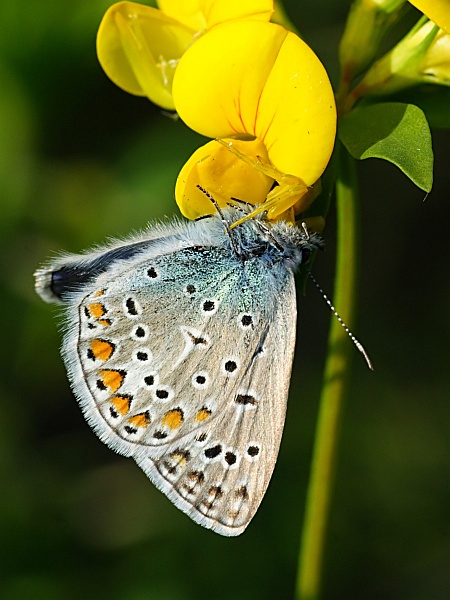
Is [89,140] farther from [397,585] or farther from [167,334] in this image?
[397,585]

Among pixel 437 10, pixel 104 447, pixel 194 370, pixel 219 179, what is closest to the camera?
pixel 437 10

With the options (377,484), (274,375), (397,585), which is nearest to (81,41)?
(274,375)

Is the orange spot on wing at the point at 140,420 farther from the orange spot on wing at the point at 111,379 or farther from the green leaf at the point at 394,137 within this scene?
the green leaf at the point at 394,137

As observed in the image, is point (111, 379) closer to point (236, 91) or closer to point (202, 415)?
point (202, 415)

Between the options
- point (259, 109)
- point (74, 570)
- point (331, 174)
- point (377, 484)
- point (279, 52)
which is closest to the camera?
point (279, 52)

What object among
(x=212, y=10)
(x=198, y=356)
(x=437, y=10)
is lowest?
(x=198, y=356)

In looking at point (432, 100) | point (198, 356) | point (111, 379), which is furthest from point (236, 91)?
point (111, 379)

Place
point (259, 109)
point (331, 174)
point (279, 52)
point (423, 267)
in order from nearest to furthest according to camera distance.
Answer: point (279, 52) → point (259, 109) → point (331, 174) → point (423, 267)
